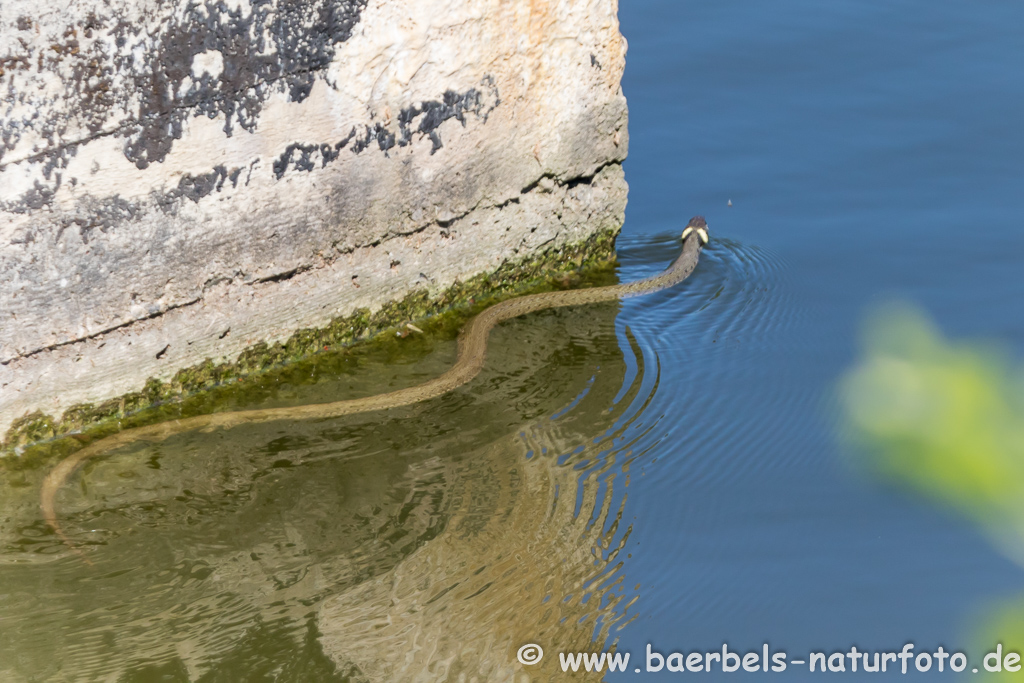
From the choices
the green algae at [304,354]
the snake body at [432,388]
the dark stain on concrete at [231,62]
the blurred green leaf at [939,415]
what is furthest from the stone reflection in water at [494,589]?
the dark stain on concrete at [231,62]

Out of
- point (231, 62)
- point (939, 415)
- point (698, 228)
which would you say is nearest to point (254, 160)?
point (231, 62)

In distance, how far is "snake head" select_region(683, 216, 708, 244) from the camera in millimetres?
5867

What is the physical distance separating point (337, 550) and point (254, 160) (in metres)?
1.66

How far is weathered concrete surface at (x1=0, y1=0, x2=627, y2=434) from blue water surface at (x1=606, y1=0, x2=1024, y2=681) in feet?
3.83

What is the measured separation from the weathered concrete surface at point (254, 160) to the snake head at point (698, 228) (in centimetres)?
92

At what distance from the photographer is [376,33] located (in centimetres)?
425

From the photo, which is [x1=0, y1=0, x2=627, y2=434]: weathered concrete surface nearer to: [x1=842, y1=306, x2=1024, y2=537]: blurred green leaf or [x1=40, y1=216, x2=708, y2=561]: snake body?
[x1=40, y1=216, x2=708, y2=561]: snake body

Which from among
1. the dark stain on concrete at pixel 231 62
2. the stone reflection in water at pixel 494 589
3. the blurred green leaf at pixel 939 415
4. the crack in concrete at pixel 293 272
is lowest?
the stone reflection in water at pixel 494 589

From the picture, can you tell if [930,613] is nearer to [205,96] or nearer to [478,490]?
[478,490]

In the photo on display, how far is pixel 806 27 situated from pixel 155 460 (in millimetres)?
6338

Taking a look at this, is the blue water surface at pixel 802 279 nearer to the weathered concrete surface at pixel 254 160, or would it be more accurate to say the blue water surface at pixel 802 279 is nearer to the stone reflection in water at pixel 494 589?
the stone reflection in water at pixel 494 589

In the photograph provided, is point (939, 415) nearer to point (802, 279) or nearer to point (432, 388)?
point (802, 279)

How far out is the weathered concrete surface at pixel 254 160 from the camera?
12.0 feet

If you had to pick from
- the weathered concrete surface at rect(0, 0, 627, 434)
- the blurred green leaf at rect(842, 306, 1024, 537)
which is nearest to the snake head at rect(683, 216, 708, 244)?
the weathered concrete surface at rect(0, 0, 627, 434)
